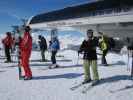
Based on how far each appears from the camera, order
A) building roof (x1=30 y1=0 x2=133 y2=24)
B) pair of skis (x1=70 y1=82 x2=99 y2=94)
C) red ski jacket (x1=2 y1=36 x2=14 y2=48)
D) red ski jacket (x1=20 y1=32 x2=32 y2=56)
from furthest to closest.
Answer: building roof (x1=30 y1=0 x2=133 y2=24) → red ski jacket (x1=2 y1=36 x2=14 y2=48) → red ski jacket (x1=20 y1=32 x2=32 y2=56) → pair of skis (x1=70 y1=82 x2=99 y2=94)

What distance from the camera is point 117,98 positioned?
7332mm

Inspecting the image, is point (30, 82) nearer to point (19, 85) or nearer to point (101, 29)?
point (19, 85)

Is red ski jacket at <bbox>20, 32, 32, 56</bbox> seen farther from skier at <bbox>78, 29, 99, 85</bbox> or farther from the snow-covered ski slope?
skier at <bbox>78, 29, 99, 85</bbox>

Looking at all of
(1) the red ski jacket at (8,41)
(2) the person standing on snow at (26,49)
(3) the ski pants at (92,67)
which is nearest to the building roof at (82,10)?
(1) the red ski jacket at (8,41)

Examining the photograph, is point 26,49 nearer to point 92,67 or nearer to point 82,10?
point 92,67

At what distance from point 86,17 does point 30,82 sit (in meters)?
15.5

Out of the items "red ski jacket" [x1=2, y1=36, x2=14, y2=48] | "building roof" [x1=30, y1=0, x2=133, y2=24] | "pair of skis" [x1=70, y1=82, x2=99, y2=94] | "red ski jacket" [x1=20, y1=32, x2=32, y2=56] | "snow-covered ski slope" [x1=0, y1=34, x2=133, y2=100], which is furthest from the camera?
"building roof" [x1=30, y1=0, x2=133, y2=24]

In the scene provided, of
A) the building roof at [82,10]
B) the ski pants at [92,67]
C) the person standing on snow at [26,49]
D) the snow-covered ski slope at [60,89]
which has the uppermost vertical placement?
the building roof at [82,10]

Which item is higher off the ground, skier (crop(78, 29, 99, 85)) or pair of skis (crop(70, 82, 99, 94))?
skier (crop(78, 29, 99, 85))

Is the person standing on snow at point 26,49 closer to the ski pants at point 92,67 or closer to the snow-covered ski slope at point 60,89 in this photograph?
the snow-covered ski slope at point 60,89

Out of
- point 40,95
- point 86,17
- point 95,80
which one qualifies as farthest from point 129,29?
point 40,95

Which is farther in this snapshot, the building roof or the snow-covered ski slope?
the building roof

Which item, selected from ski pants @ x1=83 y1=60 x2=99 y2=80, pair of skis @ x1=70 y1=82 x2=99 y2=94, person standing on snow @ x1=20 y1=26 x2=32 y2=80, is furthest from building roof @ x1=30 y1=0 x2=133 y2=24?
pair of skis @ x1=70 y1=82 x2=99 y2=94

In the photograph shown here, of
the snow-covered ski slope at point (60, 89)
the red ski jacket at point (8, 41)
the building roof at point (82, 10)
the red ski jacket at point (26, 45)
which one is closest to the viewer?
the snow-covered ski slope at point (60, 89)
